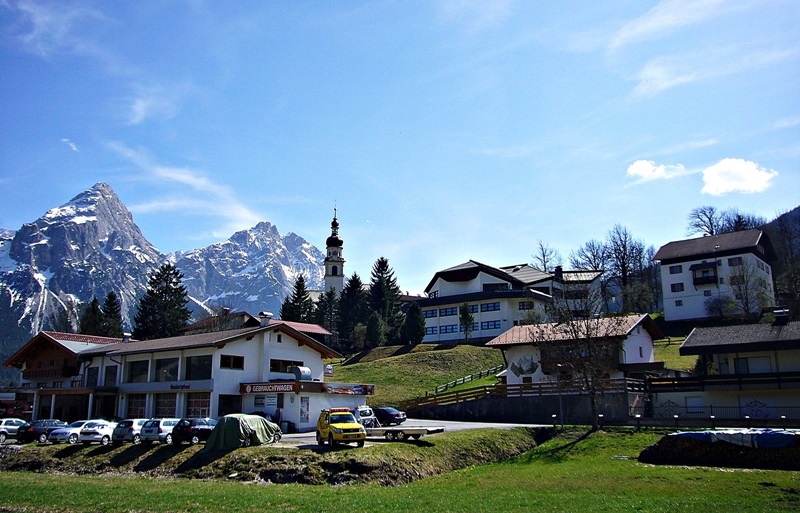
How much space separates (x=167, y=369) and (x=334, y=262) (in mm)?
80720

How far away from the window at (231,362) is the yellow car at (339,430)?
17.2 m

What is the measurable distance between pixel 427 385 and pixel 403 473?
1437 inches

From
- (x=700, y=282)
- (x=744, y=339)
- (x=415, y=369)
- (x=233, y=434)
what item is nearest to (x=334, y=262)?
(x=415, y=369)

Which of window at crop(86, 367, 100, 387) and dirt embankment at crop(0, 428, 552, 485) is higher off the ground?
window at crop(86, 367, 100, 387)

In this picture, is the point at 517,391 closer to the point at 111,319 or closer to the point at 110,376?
the point at 110,376

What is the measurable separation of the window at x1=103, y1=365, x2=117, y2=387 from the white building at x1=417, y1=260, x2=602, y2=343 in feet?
137

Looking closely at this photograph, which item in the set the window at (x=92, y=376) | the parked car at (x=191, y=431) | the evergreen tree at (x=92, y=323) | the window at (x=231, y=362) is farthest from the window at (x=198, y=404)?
the evergreen tree at (x=92, y=323)

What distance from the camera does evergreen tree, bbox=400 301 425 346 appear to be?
273 ft

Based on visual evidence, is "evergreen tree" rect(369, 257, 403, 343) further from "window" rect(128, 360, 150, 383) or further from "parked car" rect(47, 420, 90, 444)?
"parked car" rect(47, 420, 90, 444)

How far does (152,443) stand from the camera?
3456cm

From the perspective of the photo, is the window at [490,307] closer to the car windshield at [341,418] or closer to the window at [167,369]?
the window at [167,369]

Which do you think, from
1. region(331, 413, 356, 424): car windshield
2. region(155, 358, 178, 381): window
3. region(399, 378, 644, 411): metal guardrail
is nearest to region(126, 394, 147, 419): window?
region(155, 358, 178, 381): window

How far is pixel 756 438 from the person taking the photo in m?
25.4

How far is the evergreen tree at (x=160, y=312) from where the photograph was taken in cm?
8594
